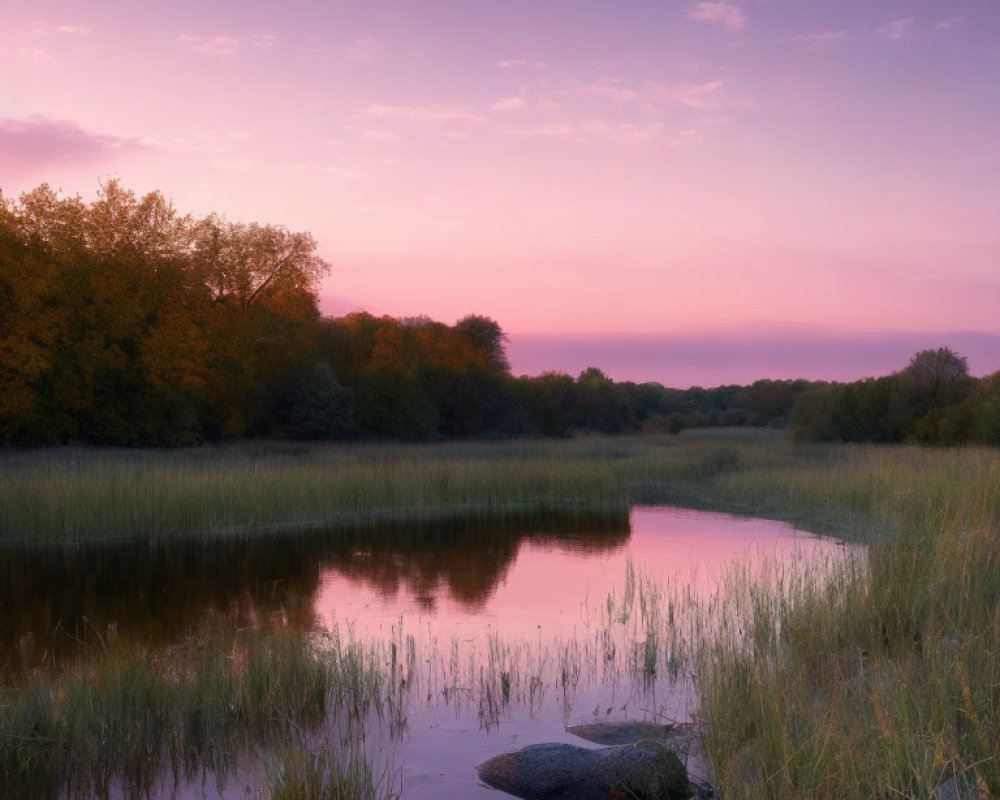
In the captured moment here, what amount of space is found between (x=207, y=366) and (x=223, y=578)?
18019mm

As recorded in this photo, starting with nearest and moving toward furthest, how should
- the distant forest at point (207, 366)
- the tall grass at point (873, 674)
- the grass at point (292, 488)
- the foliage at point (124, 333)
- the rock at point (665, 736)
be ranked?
the tall grass at point (873, 674) → the rock at point (665, 736) → the grass at point (292, 488) → the foliage at point (124, 333) → the distant forest at point (207, 366)

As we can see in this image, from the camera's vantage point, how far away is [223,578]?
457 inches

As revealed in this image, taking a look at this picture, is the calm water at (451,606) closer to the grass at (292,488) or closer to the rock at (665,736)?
the rock at (665,736)

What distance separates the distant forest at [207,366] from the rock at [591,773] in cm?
1967

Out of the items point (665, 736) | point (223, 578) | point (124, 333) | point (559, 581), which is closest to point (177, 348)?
point (124, 333)

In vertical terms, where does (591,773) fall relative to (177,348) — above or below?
below

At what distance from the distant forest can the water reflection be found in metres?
10.7

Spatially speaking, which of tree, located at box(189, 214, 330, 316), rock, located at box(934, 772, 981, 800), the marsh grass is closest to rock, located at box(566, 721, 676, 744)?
the marsh grass

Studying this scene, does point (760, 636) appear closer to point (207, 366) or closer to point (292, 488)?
point (292, 488)

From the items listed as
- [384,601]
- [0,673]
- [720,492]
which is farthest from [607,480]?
[0,673]

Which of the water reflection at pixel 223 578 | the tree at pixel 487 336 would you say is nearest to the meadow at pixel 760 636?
the water reflection at pixel 223 578

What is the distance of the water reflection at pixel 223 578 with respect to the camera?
8.88 metres

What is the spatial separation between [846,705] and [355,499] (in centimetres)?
1370

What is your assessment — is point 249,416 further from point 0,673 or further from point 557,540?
point 0,673
